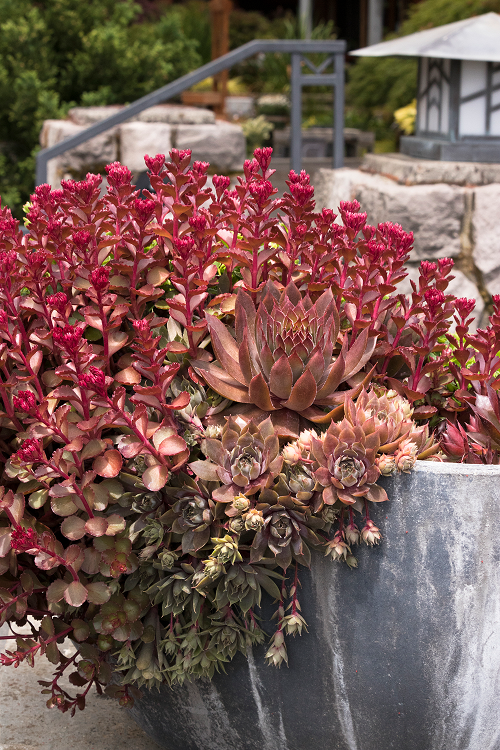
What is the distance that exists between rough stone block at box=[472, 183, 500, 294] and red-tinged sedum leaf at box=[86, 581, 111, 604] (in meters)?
3.08

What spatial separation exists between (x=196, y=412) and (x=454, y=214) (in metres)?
2.86

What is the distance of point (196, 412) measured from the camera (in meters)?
1.55

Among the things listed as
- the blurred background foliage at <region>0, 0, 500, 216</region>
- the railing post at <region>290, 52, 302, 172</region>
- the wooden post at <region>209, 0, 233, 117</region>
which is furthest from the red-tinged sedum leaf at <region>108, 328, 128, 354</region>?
the blurred background foliage at <region>0, 0, 500, 216</region>

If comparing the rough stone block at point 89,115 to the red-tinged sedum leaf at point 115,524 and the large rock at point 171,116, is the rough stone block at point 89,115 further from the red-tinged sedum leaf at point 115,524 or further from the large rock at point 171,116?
the red-tinged sedum leaf at point 115,524

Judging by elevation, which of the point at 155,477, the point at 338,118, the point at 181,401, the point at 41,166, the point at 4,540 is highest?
the point at 338,118

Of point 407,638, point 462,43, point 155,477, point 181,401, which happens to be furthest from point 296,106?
point 407,638

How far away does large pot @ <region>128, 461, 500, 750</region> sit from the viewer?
138cm

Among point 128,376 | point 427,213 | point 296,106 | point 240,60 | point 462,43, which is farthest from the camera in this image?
point 296,106

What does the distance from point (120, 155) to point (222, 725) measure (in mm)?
5030

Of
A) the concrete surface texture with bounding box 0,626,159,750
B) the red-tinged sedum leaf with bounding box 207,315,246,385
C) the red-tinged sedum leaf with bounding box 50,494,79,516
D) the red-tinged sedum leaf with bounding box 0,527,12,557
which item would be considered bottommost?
the concrete surface texture with bounding box 0,626,159,750

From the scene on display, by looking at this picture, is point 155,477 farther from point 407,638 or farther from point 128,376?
point 407,638

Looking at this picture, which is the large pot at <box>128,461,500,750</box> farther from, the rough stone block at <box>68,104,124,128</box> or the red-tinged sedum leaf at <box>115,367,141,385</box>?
the rough stone block at <box>68,104,124,128</box>

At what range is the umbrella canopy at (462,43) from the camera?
159 inches

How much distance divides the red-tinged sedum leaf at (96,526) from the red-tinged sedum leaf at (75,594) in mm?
123
